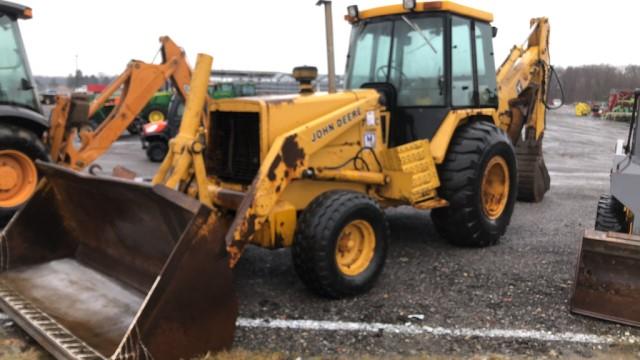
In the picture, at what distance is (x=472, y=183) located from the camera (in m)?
5.63

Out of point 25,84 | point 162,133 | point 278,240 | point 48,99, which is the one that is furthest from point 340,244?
point 48,99

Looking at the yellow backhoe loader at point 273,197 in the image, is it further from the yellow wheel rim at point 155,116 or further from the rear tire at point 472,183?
the yellow wheel rim at point 155,116

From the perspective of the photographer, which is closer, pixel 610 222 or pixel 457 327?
pixel 457 327

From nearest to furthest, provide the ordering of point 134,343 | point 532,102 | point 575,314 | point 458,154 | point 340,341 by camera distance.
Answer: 1. point 134,343
2. point 340,341
3. point 575,314
4. point 458,154
5. point 532,102

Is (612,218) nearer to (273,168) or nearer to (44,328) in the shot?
(273,168)

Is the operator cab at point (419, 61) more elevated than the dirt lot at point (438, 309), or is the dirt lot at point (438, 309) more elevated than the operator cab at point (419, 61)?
the operator cab at point (419, 61)

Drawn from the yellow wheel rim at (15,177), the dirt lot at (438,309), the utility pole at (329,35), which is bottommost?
the dirt lot at (438,309)

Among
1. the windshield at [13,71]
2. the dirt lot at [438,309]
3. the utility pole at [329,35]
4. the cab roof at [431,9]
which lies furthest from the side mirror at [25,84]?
the cab roof at [431,9]

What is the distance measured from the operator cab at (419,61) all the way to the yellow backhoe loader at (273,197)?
0.05 feet

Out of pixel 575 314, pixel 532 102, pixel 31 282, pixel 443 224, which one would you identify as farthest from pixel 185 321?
pixel 532 102

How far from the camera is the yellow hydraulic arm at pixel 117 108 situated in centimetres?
717

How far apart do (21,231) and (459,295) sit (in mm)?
3690

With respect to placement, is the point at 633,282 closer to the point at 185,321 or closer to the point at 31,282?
the point at 185,321

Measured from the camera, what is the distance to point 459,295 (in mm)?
4680
